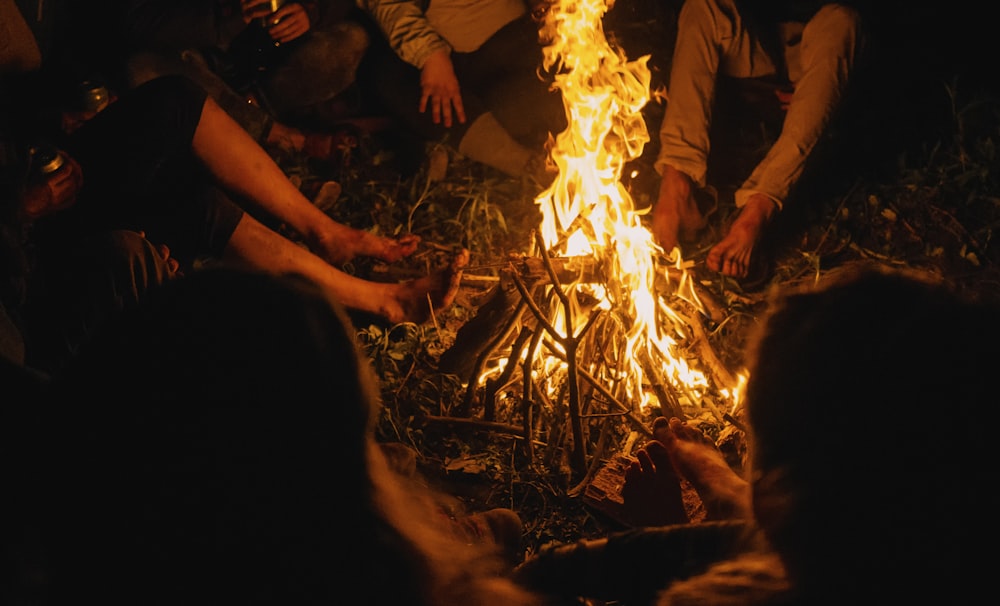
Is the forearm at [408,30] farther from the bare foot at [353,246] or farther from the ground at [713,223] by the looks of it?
the bare foot at [353,246]

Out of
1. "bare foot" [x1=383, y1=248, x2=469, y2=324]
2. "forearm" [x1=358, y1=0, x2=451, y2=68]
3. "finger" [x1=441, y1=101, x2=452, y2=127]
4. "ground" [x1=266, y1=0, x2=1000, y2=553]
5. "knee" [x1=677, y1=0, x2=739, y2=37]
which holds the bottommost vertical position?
"ground" [x1=266, y1=0, x2=1000, y2=553]

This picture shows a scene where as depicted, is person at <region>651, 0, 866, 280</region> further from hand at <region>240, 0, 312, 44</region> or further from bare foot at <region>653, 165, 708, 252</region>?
hand at <region>240, 0, 312, 44</region>

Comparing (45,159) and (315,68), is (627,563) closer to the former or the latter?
(45,159)

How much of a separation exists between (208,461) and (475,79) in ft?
14.4

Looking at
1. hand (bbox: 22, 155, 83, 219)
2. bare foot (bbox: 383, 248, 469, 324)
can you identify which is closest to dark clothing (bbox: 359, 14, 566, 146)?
bare foot (bbox: 383, 248, 469, 324)

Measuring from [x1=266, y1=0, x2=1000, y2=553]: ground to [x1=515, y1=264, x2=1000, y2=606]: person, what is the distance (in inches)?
66.7

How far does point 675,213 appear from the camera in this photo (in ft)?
15.3

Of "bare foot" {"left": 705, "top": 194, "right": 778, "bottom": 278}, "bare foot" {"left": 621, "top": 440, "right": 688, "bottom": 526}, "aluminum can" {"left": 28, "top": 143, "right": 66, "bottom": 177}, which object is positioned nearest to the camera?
"bare foot" {"left": 621, "top": 440, "right": 688, "bottom": 526}

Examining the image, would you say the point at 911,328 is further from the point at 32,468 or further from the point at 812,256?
the point at 812,256

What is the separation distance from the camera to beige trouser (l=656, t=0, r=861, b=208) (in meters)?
4.60

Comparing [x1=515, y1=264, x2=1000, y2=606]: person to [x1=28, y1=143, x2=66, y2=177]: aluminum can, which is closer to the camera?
[x1=515, y1=264, x2=1000, y2=606]: person

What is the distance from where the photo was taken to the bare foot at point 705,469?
2707 millimetres

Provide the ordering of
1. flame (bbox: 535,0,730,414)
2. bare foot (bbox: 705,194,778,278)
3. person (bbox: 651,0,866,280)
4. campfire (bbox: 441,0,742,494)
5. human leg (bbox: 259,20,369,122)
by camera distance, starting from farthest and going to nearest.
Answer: human leg (bbox: 259,20,369,122), person (bbox: 651,0,866,280), bare foot (bbox: 705,194,778,278), flame (bbox: 535,0,730,414), campfire (bbox: 441,0,742,494)

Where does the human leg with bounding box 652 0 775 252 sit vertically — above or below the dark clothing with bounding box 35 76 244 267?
below
